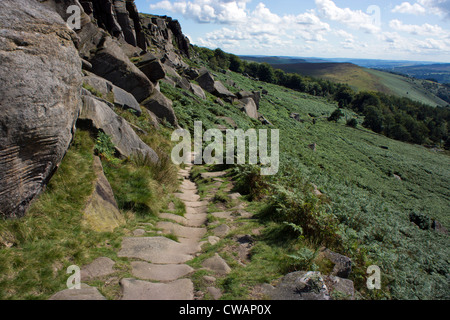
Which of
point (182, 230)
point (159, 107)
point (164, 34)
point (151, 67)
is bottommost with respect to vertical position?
point (182, 230)

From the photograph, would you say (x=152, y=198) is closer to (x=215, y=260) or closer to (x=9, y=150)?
(x=215, y=260)

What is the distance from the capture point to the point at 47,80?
5.09 m

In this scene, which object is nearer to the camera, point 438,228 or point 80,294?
point 80,294

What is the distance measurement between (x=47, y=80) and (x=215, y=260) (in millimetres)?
4767

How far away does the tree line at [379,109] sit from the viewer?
249 feet

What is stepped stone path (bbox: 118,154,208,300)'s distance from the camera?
4250 mm

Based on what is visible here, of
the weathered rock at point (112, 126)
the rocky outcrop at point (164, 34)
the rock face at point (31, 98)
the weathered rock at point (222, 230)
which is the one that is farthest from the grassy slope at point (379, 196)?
the rocky outcrop at point (164, 34)

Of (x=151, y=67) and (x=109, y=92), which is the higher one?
(x=151, y=67)

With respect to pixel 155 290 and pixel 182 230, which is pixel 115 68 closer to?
pixel 182 230

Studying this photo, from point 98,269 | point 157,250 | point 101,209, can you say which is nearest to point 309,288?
point 157,250

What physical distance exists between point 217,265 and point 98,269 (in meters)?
2.14

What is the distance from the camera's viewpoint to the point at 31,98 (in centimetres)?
473

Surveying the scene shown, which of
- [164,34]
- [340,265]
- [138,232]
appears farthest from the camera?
[164,34]

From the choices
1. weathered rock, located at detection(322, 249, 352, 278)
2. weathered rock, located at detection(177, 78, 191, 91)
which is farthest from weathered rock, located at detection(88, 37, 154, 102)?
weathered rock, located at detection(322, 249, 352, 278)
